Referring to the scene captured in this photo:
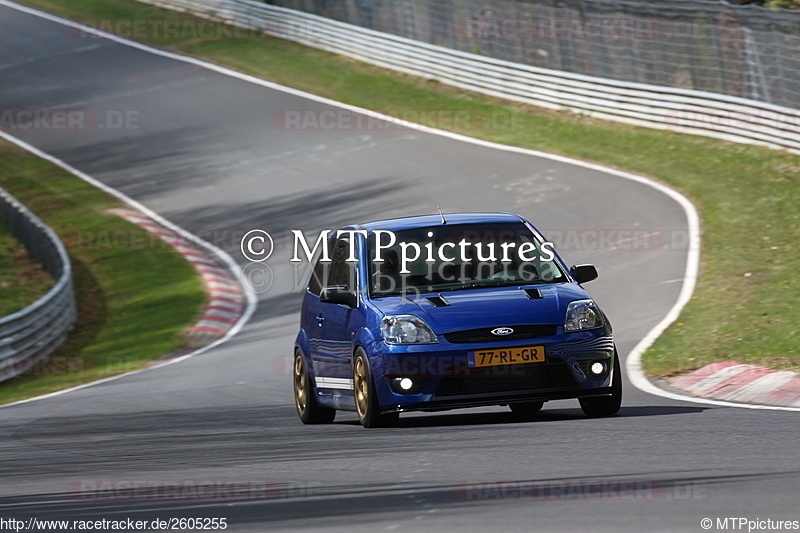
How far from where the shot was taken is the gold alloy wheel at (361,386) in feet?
32.1

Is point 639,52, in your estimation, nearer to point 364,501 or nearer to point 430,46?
point 430,46

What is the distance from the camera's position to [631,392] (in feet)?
38.3

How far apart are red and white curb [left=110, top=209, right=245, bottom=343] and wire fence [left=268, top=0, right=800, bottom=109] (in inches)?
447

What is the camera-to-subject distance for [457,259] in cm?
1024

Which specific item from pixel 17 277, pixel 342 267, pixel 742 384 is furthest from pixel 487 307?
pixel 17 277

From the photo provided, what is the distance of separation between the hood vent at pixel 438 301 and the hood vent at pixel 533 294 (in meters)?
0.57

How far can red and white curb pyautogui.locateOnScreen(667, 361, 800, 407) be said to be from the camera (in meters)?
10.6

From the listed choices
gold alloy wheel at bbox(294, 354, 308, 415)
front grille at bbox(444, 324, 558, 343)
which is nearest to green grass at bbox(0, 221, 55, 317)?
gold alloy wheel at bbox(294, 354, 308, 415)

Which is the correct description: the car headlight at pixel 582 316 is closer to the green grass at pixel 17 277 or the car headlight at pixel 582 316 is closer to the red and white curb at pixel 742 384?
the red and white curb at pixel 742 384

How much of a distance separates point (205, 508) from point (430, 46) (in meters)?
31.1

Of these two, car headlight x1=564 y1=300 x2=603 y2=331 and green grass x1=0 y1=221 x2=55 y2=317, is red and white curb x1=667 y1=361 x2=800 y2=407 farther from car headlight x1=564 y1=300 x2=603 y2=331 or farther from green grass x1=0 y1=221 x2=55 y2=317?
green grass x1=0 y1=221 x2=55 y2=317

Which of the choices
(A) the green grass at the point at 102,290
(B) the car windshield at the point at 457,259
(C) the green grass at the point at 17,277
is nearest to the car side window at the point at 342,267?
(B) the car windshield at the point at 457,259

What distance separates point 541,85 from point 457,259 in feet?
78.0

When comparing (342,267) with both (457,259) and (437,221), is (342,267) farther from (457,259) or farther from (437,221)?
(457,259)
